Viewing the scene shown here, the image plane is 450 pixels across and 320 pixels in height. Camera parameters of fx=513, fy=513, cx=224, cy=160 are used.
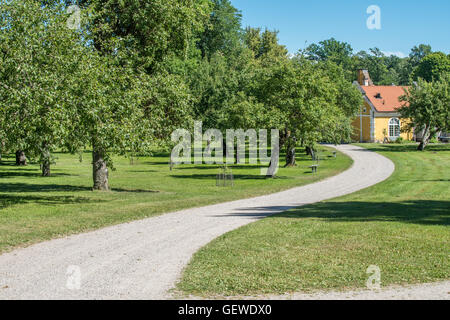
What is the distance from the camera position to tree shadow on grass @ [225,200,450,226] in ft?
55.7

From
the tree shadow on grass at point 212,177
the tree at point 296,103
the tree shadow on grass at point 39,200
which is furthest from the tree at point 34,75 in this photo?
the tree shadow on grass at point 212,177

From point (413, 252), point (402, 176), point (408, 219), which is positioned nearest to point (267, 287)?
point (413, 252)

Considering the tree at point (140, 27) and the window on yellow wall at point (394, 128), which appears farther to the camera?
the window on yellow wall at point (394, 128)

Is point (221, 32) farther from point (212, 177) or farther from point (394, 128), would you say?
point (212, 177)

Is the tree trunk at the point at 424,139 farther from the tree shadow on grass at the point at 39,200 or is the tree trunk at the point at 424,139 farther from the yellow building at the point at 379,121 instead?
the tree shadow on grass at the point at 39,200

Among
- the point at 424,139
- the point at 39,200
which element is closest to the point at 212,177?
the point at 39,200

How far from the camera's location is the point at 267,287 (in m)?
9.19

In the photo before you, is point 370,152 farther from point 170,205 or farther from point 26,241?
point 26,241

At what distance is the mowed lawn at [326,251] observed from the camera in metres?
9.52

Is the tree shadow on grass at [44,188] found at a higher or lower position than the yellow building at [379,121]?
lower

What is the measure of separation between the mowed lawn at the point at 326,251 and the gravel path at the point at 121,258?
0.63 meters

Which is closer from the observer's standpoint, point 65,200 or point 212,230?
point 212,230

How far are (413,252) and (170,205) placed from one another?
11.2 m

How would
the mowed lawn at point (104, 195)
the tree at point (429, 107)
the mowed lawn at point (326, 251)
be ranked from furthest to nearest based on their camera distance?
the tree at point (429, 107), the mowed lawn at point (104, 195), the mowed lawn at point (326, 251)
